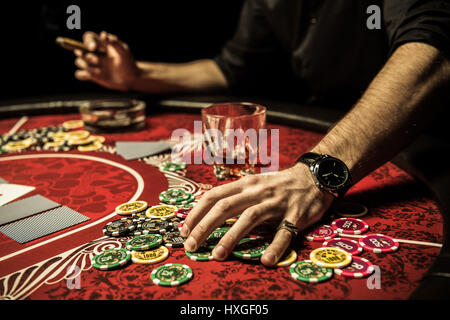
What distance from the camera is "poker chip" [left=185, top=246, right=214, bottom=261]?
0.89 metres

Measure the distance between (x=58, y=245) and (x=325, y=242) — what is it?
0.62 metres

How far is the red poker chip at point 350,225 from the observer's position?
3.23 ft

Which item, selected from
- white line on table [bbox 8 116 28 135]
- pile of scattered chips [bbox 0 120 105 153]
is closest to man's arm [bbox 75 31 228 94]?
white line on table [bbox 8 116 28 135]

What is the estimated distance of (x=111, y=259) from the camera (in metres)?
0.89

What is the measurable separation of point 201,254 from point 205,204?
0.41 feet

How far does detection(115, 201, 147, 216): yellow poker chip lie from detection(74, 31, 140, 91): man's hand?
1.36m

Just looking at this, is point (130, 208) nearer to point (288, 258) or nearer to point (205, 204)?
point (205, 204)

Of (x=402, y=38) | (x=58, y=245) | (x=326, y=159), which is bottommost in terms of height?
(x=58, y=245)

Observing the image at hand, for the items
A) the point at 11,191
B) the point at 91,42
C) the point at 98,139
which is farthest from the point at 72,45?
the point at 11,191

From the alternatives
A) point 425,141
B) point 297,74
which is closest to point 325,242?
point 425,141

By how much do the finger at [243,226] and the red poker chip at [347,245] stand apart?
0.49ft
